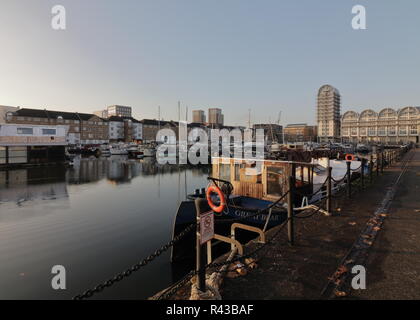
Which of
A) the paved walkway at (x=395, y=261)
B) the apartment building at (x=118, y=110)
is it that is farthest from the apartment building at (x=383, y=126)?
the apartment building at (x=118, y=110)

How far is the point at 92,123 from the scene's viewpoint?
334 feet

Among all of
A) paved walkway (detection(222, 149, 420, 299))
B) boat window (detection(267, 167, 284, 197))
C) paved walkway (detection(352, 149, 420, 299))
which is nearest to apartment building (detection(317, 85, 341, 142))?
boat window (detection(267, 167, 284, 197))

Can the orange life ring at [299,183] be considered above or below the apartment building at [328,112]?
below

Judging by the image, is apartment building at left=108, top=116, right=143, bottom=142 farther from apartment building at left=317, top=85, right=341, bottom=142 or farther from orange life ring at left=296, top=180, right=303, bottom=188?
apartment building at left=317, top=85, right=341, bottom=142

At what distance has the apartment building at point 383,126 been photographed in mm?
117688

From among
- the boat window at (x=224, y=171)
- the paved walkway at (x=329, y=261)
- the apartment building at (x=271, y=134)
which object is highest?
the apartment building at (x=271, y=134)

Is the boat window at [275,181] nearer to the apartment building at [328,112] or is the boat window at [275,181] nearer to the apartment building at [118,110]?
the apartment building at [328,112]

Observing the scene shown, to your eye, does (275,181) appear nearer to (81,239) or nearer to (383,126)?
(81,239)

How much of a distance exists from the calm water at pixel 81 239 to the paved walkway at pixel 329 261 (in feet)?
14.9

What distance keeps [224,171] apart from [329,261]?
25.1 feet

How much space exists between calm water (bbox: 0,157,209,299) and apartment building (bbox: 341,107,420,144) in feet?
435

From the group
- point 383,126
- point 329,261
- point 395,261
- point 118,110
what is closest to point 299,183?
point 395,261

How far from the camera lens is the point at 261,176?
1070cm

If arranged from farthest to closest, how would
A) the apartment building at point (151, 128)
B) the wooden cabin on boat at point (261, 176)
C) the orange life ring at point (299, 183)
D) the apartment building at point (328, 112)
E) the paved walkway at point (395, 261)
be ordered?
1. the apartment building at point (328, 112)
2. the apartment building at point (151, 128)
3. the orange life ring at point (299, 183)
4. the wooden cabin on boat at point (261, 176)
5. the paved walkway at point (395, 261)
